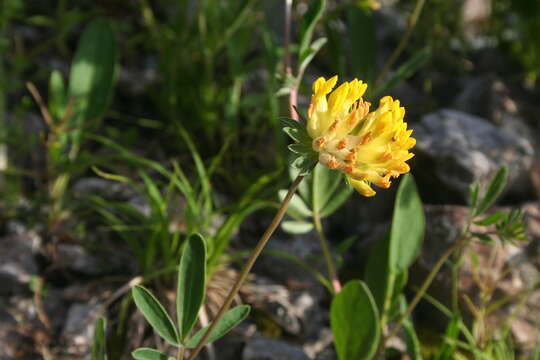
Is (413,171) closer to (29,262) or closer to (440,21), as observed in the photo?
(440,21)

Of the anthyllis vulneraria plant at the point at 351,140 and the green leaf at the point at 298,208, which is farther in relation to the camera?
the green leaf at the point at 298,208

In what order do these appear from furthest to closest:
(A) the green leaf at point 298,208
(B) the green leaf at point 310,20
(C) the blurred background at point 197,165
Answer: (C) the blurred background at point 197,165 → (A) the green leaf at point 298,208 → (B) the green leaf at point 310,20

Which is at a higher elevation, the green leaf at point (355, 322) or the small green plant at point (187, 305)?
the small green plant at point (187, 305)

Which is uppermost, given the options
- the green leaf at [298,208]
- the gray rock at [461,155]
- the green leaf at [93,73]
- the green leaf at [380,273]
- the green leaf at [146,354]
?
the green leaf at [93,73]

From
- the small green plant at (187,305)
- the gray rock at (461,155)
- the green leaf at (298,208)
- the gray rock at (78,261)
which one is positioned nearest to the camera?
the small green plant at (187,305)

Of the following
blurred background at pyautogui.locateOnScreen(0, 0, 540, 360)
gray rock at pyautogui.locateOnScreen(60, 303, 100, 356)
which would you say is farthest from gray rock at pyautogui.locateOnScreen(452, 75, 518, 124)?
gray rock at pyautogui.locateOnScreen(60, 303, 100, 356)

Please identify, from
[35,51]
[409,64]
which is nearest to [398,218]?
[409,64]

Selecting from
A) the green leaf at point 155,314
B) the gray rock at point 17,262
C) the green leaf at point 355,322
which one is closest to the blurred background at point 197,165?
the gray rock at point 17,262

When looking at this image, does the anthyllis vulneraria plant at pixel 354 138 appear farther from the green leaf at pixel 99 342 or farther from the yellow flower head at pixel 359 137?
the green leaf at pixel 99 342
